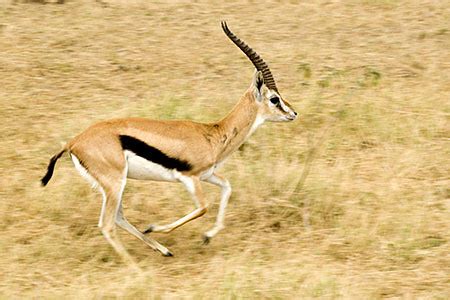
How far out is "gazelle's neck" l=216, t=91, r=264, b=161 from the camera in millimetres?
7043

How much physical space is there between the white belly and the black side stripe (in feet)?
0.08

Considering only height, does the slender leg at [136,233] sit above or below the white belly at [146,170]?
below

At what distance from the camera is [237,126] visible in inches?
283

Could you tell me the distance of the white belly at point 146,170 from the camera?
6.50 meters

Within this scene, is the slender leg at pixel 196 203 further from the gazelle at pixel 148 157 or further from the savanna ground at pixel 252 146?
the savanna ground at pixel 252 146

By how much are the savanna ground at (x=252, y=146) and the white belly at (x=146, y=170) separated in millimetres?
574

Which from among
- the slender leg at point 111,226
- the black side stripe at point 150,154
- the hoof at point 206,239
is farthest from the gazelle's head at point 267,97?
the slender leg at point 111,226

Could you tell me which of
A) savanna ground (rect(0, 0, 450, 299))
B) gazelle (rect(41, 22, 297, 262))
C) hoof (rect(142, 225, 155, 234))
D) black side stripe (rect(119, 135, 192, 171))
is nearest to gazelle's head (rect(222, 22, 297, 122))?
gazelle (rect(41, 22, 297, 262))

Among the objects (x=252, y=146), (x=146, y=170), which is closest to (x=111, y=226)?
(x=146, y=170)

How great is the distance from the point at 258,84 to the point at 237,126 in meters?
0.36

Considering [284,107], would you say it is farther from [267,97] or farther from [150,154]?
[150,154]

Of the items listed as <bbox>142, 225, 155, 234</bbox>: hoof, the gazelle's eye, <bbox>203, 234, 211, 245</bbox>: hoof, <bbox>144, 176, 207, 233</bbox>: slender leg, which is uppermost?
the gazelle's eye

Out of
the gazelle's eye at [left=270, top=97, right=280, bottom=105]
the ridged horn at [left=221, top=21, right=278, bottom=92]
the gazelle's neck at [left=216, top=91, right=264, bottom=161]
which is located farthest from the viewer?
the gazelle's eye at [left=270, top=97, right=280, bottom=105]

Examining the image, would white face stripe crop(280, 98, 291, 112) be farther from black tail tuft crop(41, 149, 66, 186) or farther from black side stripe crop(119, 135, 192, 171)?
black tail tuft crop(41, 149, 66, 186)
